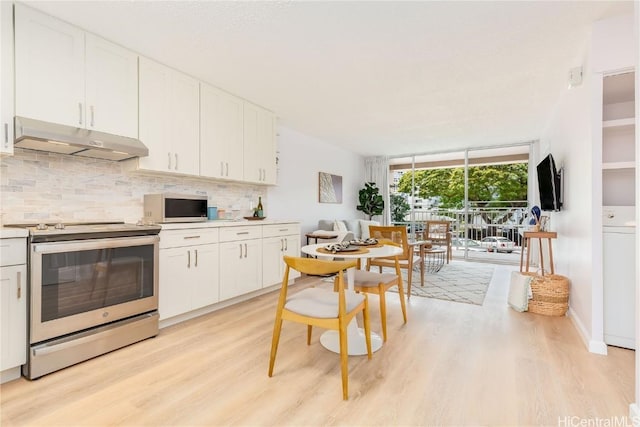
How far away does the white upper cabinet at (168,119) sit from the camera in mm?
2820

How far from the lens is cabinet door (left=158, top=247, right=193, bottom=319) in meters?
2.70

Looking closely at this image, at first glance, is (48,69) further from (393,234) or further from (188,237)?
(393,234)

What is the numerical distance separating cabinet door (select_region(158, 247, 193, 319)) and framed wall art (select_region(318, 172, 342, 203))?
3.53m

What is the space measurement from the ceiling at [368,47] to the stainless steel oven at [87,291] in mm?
1581

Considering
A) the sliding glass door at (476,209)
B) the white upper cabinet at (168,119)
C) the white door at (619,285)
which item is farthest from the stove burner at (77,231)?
the sliding glass door at (476,209)

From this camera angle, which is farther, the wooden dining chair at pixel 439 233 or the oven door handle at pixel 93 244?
the wooden dining chair at pixel 439 233

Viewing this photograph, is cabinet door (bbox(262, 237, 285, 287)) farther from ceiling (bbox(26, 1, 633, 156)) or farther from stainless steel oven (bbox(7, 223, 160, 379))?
ceiling (bbox(26, 1, 633, 156))

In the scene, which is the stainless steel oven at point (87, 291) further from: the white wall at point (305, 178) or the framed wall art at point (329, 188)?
the framed wall art at point (329, 188)

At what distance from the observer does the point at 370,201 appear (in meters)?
7.33

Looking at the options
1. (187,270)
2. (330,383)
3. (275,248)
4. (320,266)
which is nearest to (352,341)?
(330,383)

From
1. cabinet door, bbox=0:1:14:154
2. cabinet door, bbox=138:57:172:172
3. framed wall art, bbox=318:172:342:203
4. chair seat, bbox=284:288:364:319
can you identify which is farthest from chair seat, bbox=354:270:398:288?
framed wall art, bbox=318:172:342:203

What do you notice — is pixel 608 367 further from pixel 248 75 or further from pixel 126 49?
pixel 126 49

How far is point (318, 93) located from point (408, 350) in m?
2.92

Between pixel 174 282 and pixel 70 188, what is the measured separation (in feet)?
3.78
